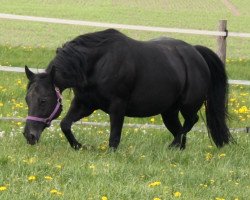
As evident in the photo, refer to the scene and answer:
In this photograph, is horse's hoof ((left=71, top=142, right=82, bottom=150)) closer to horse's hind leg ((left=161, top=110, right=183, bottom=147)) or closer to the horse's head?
the horse's head

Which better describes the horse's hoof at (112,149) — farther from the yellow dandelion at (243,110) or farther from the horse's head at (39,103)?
the yellow dandelion at (243,110)

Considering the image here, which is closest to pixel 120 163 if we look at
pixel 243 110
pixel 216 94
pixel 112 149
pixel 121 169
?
pixel 121 169

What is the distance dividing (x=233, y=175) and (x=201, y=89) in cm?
182

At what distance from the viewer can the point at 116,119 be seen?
23.0 ft

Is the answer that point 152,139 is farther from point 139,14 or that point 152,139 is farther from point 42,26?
point 139,14

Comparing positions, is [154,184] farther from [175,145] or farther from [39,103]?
[175,145]

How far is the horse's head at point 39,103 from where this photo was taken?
6477mm

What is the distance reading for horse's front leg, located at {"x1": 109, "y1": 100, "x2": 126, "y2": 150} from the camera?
6.96 meters

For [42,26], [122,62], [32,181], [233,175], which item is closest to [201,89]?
[122,62]

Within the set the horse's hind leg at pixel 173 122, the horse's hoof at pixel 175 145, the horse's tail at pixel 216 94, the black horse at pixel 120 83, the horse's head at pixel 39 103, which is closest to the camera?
the horse's head at pixel 39 103

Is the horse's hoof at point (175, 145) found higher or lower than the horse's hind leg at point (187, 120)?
lower

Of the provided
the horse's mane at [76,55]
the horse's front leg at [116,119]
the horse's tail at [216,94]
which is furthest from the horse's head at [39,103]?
the horse's tail at [216,94]

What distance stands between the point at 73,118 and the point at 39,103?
2.27 ft

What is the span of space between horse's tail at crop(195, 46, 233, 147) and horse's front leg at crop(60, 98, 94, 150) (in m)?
1.72
